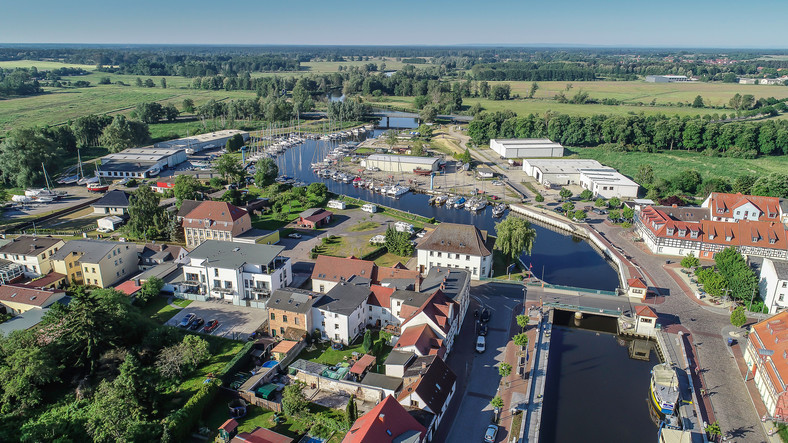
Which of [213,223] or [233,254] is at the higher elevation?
[233,254]

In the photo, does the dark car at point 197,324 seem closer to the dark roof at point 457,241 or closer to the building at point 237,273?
the building at point 237,273

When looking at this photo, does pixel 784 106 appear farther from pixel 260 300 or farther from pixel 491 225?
pixel 260 300

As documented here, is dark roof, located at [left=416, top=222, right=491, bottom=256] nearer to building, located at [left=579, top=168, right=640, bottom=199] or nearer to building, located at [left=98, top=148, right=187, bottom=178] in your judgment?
building, located at [left=579, top=168, right=640, bottom=199]

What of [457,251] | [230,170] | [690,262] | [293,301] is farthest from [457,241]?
[230,170]

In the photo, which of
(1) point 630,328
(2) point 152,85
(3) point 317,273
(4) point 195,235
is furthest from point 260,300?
(2) point 152,85

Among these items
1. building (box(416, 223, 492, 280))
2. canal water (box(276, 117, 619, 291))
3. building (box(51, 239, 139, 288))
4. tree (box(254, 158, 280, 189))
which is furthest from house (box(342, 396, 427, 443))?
tree (box(254, 158, 280, 189))

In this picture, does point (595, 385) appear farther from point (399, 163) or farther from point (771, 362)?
point (399, 163)
